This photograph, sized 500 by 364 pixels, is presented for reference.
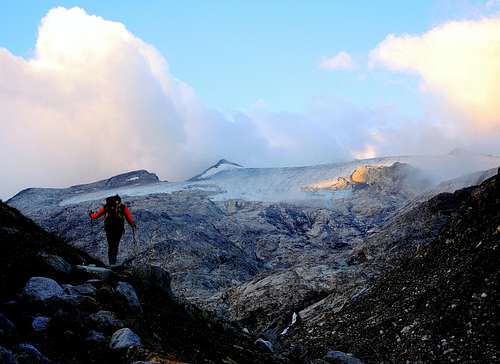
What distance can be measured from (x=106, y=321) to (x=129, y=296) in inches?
80.0

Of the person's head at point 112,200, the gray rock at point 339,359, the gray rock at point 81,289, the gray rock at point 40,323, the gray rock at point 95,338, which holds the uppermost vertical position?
the person's head at point 112,200

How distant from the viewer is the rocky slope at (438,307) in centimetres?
1426

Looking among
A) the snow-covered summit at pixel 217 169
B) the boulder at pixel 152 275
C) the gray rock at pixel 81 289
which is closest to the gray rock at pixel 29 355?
the gray rock at pixel 81 289

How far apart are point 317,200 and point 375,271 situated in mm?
83639

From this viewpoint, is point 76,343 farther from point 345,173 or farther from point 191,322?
point 345,173

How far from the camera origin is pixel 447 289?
55.0ft

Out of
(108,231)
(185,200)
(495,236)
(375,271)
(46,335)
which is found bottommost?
(375,271)

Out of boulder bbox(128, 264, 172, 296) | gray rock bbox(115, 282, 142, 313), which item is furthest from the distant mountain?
gray rock bbox(115, 282, 142, 313)

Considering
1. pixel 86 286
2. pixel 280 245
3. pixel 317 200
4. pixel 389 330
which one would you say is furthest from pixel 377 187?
pixel 86 286

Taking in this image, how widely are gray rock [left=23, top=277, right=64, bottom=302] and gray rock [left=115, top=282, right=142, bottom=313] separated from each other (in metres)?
1.56

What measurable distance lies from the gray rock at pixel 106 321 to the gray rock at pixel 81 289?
0.97m

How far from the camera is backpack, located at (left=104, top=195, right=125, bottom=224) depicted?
17078mm

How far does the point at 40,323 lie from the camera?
25.6ft

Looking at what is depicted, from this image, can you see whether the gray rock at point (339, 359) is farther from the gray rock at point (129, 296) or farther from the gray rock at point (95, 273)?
the gray rock at point (95, 273)
